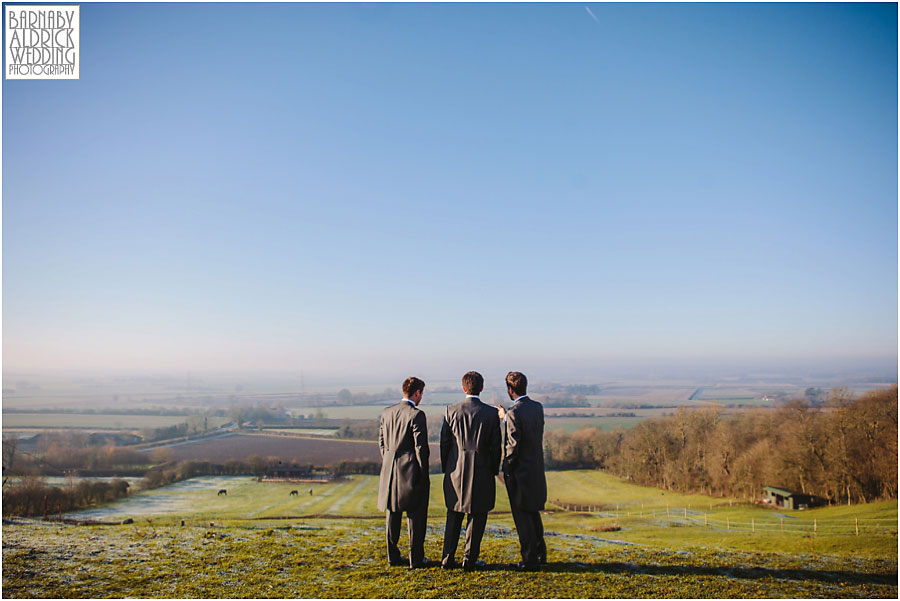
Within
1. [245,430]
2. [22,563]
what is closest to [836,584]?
[22,563]

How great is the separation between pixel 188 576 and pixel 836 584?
9602mm

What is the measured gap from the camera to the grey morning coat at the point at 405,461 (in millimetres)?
6805

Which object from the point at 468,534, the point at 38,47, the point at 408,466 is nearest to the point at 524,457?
the point at 468,534

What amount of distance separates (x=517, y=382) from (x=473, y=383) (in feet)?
2.05

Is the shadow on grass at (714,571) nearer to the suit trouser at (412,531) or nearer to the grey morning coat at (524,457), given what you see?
the suit trouser at (412,531)

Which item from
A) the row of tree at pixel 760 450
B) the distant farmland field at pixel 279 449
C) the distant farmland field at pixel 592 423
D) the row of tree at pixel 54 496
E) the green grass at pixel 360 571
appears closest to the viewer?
the green grass at pixel 360 571

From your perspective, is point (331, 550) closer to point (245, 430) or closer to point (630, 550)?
point (630, 550)

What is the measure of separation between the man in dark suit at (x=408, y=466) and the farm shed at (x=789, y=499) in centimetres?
2787

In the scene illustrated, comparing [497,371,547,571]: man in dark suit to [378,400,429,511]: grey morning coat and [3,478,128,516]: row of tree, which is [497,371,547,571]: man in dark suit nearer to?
[378,400,429,511]: grey morning coat

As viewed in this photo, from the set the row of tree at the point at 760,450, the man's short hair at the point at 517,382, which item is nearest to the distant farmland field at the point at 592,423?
the row of tree at the point at 760,450

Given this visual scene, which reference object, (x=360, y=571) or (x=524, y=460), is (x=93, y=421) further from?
(x=524, y=460)

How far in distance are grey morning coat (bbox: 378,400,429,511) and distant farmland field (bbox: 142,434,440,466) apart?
23272mm

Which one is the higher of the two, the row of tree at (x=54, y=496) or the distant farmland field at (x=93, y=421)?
the distant farmland field at (x=93, y=421)

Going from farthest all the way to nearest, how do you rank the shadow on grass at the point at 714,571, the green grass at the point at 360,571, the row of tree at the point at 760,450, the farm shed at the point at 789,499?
the row of tree at the point at 760,450, the farm shed at the point at 789,499, the shadow on grass at the point at 714,571, the green grass at the point at 360,571
